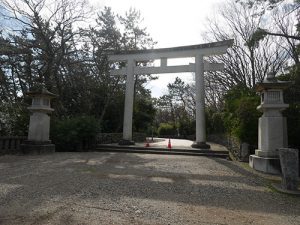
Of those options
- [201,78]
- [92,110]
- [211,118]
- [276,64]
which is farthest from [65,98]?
[276,64]

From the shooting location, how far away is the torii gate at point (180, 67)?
51.9 ft

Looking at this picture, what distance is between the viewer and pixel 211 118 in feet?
90.0

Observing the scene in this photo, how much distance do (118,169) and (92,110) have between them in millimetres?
12762

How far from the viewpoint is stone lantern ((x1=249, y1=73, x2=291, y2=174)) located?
937cm

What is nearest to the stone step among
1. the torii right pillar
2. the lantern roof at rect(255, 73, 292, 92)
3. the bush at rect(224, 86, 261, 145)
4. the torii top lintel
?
the torii right pillar

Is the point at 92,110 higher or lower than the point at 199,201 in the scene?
higher

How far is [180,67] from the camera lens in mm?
17172

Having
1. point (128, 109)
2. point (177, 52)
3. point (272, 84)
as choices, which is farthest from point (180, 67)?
point (272, 84)

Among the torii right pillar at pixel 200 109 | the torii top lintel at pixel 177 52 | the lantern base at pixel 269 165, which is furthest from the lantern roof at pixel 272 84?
the torii top lintel at pixel 177 52

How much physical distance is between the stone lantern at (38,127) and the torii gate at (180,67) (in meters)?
4.98

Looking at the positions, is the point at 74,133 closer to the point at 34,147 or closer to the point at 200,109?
the point at 34,147

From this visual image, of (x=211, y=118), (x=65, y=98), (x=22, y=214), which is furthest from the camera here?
(x=211, y=118)

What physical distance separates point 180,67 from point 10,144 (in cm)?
1006

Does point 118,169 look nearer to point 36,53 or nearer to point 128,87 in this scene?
point 128,87
